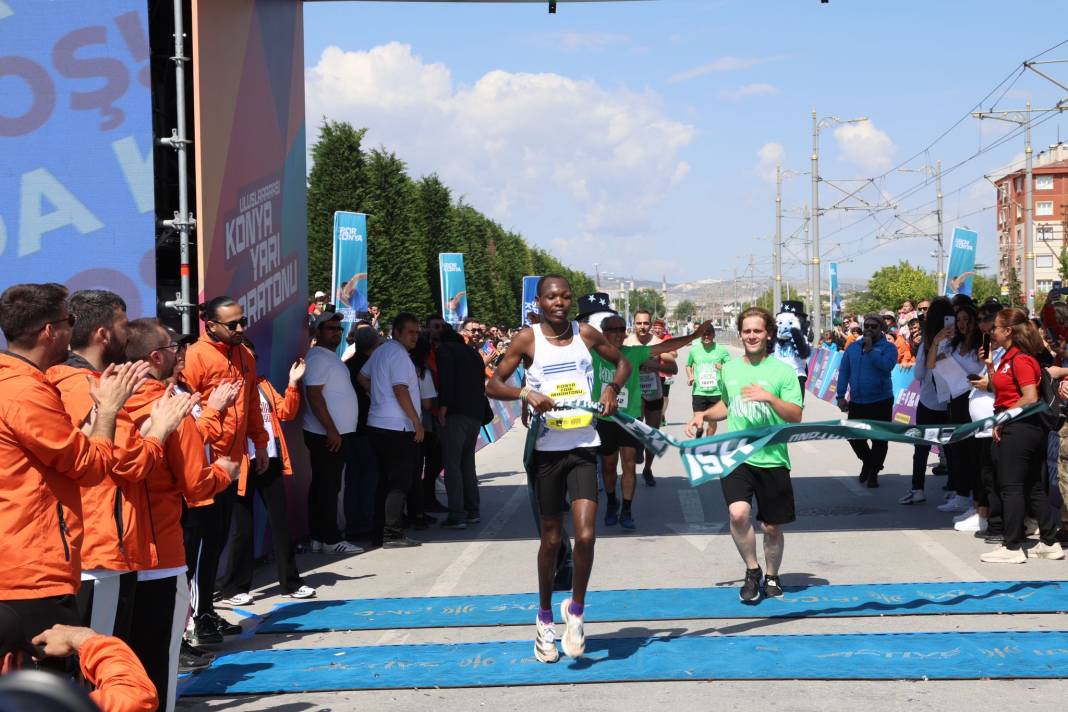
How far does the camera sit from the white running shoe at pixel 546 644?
6.55 metres

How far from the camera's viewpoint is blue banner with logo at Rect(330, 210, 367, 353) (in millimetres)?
22716

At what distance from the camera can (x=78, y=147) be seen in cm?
845

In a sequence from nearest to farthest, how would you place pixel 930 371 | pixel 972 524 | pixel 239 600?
pixel 239 600 → pixel 972 524 → pixel 930 371

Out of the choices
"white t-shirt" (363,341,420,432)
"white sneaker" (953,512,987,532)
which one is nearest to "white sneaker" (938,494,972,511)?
"white sneaker" (953,512,987,532)

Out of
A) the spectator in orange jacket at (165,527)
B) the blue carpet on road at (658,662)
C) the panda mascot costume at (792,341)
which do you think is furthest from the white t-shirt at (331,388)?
the panda mascot costume at (792,341)

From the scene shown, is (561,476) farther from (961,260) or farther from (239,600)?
(961,260)

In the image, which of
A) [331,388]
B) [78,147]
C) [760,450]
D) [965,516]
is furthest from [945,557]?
[78,147]

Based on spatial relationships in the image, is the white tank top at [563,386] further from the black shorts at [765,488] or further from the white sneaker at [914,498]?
the white sneaker at [914,498]

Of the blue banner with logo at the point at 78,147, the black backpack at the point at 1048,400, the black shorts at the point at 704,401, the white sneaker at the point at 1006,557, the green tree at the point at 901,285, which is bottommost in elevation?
the white sneaker at the point at 1006,557

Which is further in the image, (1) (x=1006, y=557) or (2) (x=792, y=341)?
(2) (x=792, y=341)

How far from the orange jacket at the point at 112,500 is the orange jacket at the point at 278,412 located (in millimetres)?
3307

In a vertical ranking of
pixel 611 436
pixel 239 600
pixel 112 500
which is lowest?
pixel 239 600

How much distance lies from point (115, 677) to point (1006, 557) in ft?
24.7

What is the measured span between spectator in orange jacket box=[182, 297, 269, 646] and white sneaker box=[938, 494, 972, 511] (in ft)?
22.9
